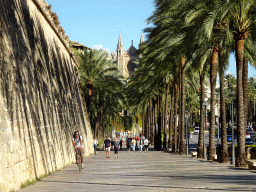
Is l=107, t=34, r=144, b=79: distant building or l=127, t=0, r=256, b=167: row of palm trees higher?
l=107, t=34, r=144, b=79: distant building

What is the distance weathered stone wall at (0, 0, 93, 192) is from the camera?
10.6 metres

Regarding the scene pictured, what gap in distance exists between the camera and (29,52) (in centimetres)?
1572

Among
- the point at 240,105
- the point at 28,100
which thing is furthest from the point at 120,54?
the point at 28,100

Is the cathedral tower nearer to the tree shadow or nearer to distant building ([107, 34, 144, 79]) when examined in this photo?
distant building ([107, 34, 144, 79])

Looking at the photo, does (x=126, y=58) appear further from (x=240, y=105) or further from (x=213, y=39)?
(x=240, y=105)

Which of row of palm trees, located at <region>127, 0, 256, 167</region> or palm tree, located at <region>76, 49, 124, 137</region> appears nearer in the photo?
row of palm trees, located at <region>127, 0, 256, 167</region>

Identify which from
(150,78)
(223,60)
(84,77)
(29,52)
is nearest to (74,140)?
(29,52)

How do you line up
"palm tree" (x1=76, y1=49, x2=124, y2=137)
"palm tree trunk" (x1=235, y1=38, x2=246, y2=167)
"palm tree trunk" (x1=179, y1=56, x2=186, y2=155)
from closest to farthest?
"palm tree trunk" (x1=235, y1=38, x2=246, y2=167)
"palm tree trunk" (x1=179, y1=56, x2=186, y2=155)
"palm tree" (x1=76, y1=49, x2=124, y2=137)

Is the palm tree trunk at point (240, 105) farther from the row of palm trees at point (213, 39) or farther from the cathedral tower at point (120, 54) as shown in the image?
the cathedral tower at point (120, 54)

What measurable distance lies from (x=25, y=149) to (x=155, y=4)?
19.8 metres

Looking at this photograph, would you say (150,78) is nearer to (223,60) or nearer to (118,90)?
(118,90)

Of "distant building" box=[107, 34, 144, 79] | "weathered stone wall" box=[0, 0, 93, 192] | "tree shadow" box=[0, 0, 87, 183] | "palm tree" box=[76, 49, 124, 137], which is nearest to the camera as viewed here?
"weathered stone wall" box=[0, 0, 93, 192]

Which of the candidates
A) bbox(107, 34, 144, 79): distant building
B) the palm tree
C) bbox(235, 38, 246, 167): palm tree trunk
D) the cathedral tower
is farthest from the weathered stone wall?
the cathedral tower

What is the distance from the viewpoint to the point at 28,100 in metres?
13.5
